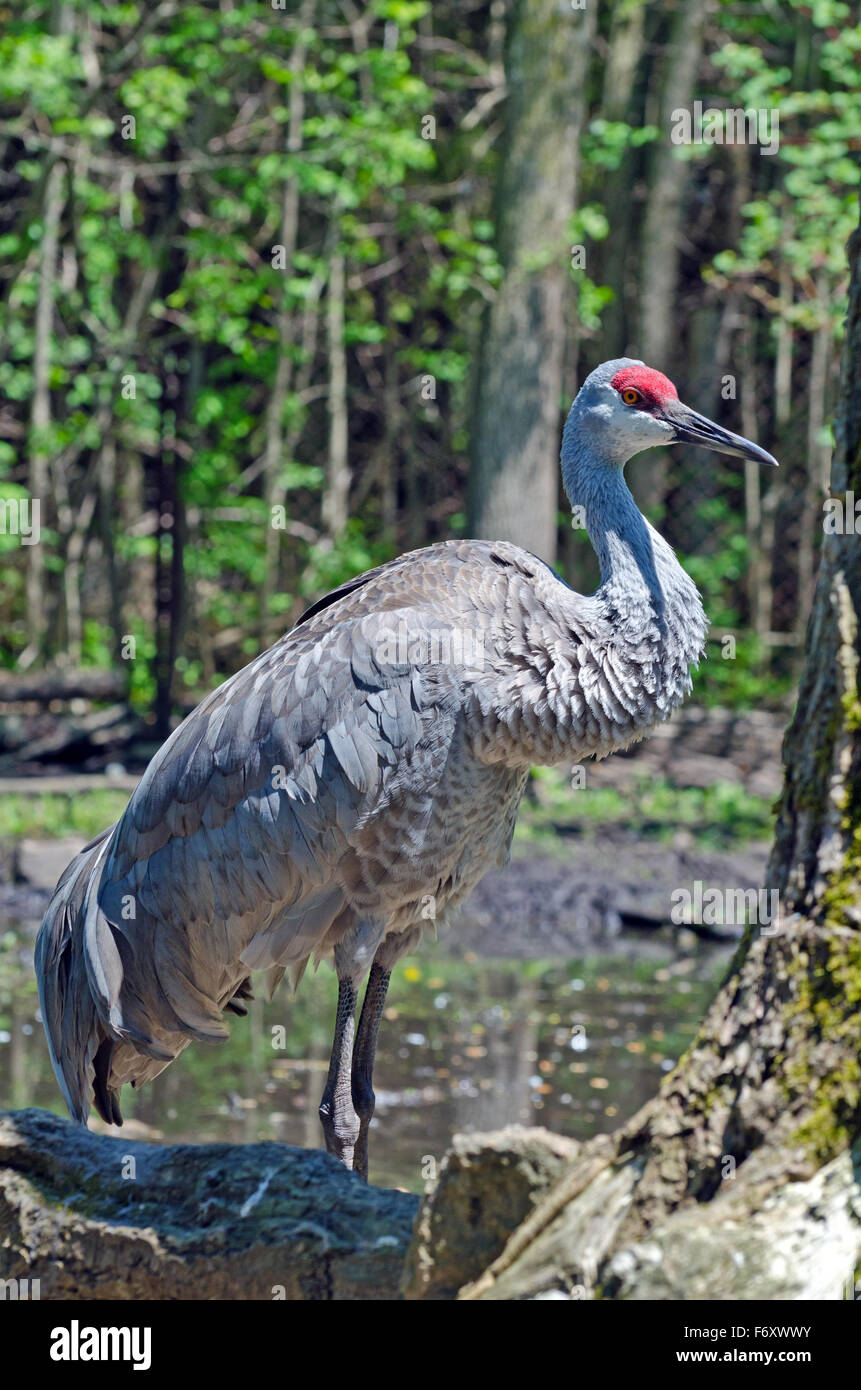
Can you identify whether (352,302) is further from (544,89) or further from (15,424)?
(544,89)

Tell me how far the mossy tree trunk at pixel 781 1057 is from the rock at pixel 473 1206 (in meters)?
0.07

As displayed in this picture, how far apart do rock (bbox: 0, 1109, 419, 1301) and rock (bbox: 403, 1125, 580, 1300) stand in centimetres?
18

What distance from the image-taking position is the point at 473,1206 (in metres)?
2.95

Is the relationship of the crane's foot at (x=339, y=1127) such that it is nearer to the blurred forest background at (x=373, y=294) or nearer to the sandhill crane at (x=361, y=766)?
the sandhill crane at (x=361, y=766)

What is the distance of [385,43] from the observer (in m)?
11.3

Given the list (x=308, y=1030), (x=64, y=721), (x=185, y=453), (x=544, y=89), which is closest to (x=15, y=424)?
(x=185, y=453)

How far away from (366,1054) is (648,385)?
1816 mm

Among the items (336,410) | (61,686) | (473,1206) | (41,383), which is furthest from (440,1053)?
(336,410)

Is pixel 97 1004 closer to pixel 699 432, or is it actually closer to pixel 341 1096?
pixel 341 1096

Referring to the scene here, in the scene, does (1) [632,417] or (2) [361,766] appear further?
(1) [632,417]

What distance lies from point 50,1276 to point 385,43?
32.7ft

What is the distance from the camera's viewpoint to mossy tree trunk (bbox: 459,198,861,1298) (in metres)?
2.72

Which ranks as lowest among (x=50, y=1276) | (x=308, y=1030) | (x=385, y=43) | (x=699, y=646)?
(x=308, y=1030)

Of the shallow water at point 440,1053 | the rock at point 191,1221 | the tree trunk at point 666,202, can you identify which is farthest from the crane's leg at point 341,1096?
the tree trunk at point 666,202
